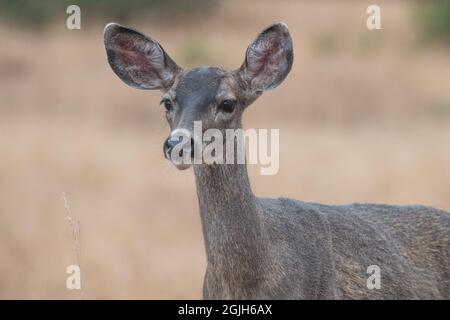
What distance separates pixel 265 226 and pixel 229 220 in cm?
24

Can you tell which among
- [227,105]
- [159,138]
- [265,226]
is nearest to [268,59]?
[227,105]

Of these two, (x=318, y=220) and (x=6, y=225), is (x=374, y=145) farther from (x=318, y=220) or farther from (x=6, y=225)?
(x=318, y=220)

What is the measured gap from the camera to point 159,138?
733 inches

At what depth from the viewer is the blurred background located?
42.1ft

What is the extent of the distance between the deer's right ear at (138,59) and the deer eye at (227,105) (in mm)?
541

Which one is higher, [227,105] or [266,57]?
[266,57]

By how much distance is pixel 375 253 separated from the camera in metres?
7.30

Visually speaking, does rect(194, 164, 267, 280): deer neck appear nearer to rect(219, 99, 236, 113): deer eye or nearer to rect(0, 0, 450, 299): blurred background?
rect(219, 99, 236, 113): deer eye

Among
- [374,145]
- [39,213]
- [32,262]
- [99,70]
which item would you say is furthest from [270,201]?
[99,70]

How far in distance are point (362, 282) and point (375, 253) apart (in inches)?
14.3

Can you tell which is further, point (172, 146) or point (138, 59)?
point (138, 59)

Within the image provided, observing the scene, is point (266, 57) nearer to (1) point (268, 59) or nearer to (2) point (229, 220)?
(1) point (268, 59)

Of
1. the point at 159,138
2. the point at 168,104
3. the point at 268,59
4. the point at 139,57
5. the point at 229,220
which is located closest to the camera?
the point at 229,220

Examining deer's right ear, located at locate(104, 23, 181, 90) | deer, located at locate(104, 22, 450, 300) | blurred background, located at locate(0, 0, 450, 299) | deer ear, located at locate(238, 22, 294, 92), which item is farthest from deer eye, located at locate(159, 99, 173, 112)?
blurred background, located at locate(0, 0, 450, 299)
